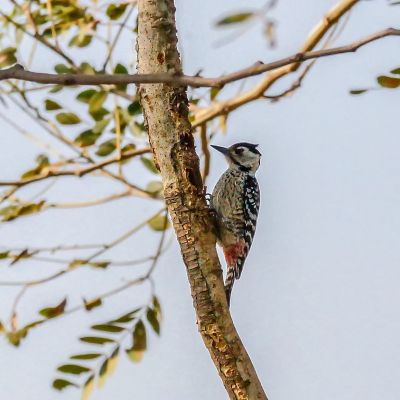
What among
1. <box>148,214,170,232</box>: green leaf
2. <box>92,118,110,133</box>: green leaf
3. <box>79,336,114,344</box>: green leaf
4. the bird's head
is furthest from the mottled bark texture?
the bird's head

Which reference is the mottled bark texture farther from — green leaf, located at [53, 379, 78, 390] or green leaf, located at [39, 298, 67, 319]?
green leaf, located at [53, 379, 78, 390]

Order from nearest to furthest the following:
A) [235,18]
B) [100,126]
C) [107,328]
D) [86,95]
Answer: [235,18], [107,328], [86,95], [100,126]

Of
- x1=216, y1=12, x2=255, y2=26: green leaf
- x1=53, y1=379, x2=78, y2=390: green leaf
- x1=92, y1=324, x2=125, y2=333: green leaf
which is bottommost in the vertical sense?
x1=216, y1=12, x2=255, y2=26: green leaf

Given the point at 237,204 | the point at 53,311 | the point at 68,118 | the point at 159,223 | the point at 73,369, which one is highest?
the point at 68,118

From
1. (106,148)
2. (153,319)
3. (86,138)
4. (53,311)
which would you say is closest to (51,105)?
(86,138)

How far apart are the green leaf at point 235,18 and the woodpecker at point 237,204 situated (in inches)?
134

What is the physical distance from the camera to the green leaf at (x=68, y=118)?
489cm

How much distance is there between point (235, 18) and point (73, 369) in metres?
2.99

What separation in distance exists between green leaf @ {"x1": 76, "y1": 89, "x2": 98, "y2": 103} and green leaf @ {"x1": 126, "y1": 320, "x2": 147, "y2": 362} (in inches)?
43.0

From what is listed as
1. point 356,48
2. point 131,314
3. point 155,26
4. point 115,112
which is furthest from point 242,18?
point 115,112

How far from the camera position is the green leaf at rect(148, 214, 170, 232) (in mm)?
5238

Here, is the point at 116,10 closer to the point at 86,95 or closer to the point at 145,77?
the point at 86,95

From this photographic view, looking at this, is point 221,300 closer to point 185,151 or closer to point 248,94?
point 185,151

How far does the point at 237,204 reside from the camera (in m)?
5.70
